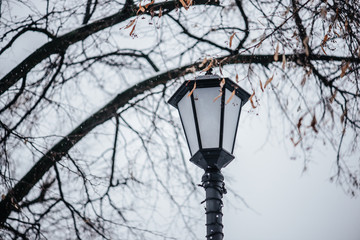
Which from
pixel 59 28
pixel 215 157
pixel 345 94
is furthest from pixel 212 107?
pixel 59 28

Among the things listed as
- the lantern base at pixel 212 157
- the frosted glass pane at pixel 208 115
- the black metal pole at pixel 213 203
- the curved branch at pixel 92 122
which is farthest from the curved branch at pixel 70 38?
the black metal pole at pixel 213 203

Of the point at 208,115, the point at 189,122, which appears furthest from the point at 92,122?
the point at 208,115

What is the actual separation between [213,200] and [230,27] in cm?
481

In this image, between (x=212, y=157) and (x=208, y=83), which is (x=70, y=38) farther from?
(x=212, y=157)

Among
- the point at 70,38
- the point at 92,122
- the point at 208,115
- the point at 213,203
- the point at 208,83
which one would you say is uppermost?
the point at 70,38

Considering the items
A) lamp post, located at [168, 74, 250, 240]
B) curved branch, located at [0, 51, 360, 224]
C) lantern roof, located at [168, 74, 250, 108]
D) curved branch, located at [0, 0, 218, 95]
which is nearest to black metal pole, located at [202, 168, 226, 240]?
lamp post, located at [168, 74, 250, 240]

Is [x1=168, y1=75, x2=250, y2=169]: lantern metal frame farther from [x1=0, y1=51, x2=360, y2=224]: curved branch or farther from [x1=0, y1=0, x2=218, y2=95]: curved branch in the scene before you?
[x1=0, y1=0, x2=218, y2=95]: curved branch

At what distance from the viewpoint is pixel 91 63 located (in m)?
7.38

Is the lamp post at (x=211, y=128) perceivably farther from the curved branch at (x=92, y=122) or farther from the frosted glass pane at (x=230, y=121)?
the curved branch at (x=92, y=122)

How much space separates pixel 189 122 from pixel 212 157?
0.38 meters

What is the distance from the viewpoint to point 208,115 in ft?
10.2

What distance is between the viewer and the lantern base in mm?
3033

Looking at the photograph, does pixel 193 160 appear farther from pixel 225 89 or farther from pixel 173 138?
pixel 173 138

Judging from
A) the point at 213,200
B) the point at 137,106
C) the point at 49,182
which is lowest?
the point at 213,200
